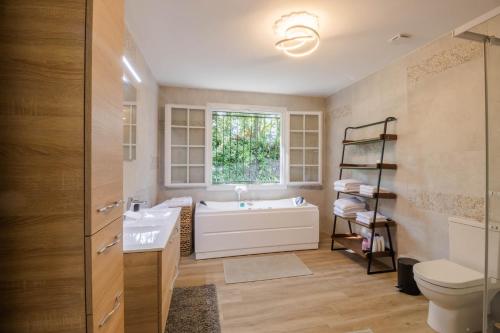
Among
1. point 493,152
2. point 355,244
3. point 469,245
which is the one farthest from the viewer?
point 355,244

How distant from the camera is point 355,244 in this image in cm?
303

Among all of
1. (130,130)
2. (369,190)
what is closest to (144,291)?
(130,130)

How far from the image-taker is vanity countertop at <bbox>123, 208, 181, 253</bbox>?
1453 millimetres

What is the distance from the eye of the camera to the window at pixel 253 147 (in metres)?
3.81

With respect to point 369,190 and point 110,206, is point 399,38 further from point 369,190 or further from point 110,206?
point 110,206

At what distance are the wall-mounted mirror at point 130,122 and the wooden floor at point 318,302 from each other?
1.50 m

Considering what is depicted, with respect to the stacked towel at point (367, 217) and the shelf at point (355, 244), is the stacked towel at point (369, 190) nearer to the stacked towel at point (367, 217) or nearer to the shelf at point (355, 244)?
the stacked towel at point (367, 217)

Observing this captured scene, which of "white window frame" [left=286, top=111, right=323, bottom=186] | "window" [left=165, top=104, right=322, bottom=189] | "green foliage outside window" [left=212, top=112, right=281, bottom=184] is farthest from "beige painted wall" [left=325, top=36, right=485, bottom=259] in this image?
"green foliage outside window" [left=212, top=112, right=281, bottom=184]

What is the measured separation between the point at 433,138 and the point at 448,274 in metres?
1.28

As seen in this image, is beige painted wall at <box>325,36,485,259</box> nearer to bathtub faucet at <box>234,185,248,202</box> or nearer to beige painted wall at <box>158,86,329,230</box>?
beige painted wall at <box>158,86,329,230</box>

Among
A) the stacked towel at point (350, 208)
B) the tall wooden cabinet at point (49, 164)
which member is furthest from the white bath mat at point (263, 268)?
the tall wooden cabinet at point (49, 164)

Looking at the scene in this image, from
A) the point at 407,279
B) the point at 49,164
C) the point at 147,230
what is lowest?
the point at 407,279

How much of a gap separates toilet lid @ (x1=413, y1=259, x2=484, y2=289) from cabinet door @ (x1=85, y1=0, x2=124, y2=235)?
2.21m

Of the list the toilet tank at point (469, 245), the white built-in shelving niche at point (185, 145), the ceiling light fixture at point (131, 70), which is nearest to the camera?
the toilet tank at point (469, 245)
